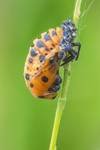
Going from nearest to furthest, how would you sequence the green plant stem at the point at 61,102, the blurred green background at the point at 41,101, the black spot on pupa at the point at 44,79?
the green plant stem at the point at 61,102 → the black spot on pupa at the point at 44,79 → the blurred green background at the point at 41,101

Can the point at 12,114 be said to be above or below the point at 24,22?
below

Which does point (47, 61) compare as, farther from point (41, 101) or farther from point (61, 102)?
point (41, 101)

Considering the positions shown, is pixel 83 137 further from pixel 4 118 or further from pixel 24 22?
pixel 24 22

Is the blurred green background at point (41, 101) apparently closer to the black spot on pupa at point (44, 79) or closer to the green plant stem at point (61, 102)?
the black spot on pupa at point (44, 79)

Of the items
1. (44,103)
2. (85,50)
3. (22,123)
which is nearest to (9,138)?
(22,123)

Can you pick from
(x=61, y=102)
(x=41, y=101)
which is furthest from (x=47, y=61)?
Result: (x=41, y=101)

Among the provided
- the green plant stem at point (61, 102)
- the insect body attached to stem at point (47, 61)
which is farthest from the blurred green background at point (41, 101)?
the green plant stem at point (61, 102)

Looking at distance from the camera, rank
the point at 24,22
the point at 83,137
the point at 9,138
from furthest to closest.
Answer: the point at 24,22, the point at 9,138, the point at 83,137

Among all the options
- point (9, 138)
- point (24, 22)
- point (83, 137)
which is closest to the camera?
point (83, 137)

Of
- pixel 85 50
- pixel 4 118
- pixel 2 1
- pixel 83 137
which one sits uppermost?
pixel 2 1
